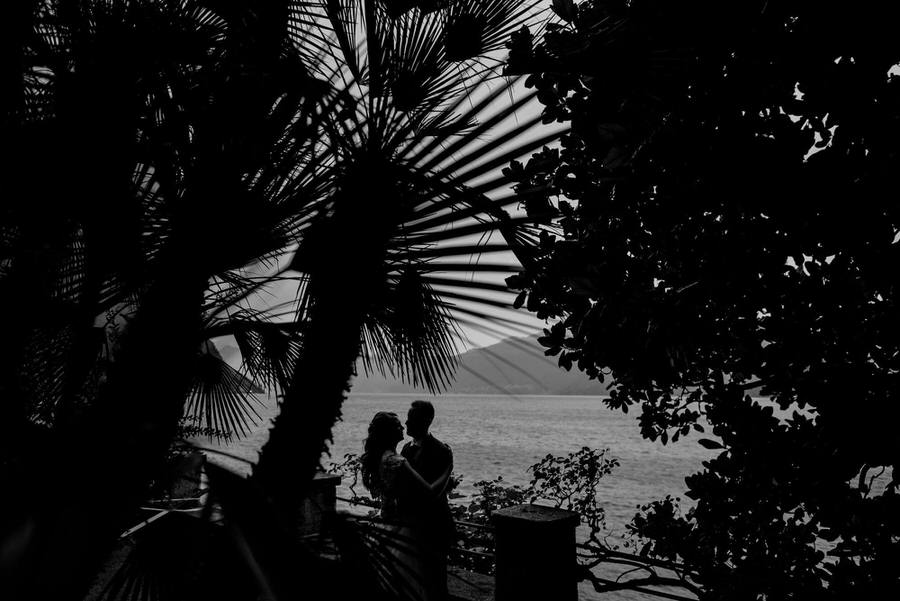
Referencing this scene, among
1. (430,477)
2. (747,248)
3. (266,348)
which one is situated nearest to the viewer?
(747,248)

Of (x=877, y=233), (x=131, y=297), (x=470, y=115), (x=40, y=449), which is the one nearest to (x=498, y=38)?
(x=470, y=115)

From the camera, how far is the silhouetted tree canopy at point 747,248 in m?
1.45

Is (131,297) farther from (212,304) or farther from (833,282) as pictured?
(833,282)

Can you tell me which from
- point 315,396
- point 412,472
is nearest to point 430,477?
point 412,472

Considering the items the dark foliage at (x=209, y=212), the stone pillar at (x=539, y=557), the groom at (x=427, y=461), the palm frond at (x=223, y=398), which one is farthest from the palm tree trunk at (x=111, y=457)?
the stone pillar at (x=539, y=557)

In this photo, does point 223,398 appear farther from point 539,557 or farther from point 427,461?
point 539,557

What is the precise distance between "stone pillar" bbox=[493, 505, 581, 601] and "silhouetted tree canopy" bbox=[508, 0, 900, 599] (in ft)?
4.37

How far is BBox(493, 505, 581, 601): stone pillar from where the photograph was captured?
10.6 ft

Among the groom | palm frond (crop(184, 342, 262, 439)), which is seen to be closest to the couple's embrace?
the groom

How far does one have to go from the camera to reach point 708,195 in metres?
1.67

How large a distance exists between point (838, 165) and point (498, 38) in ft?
3.39

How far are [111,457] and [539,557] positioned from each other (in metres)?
3.08

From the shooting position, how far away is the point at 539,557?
3.22 m

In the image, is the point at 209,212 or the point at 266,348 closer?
the point at 209,212
